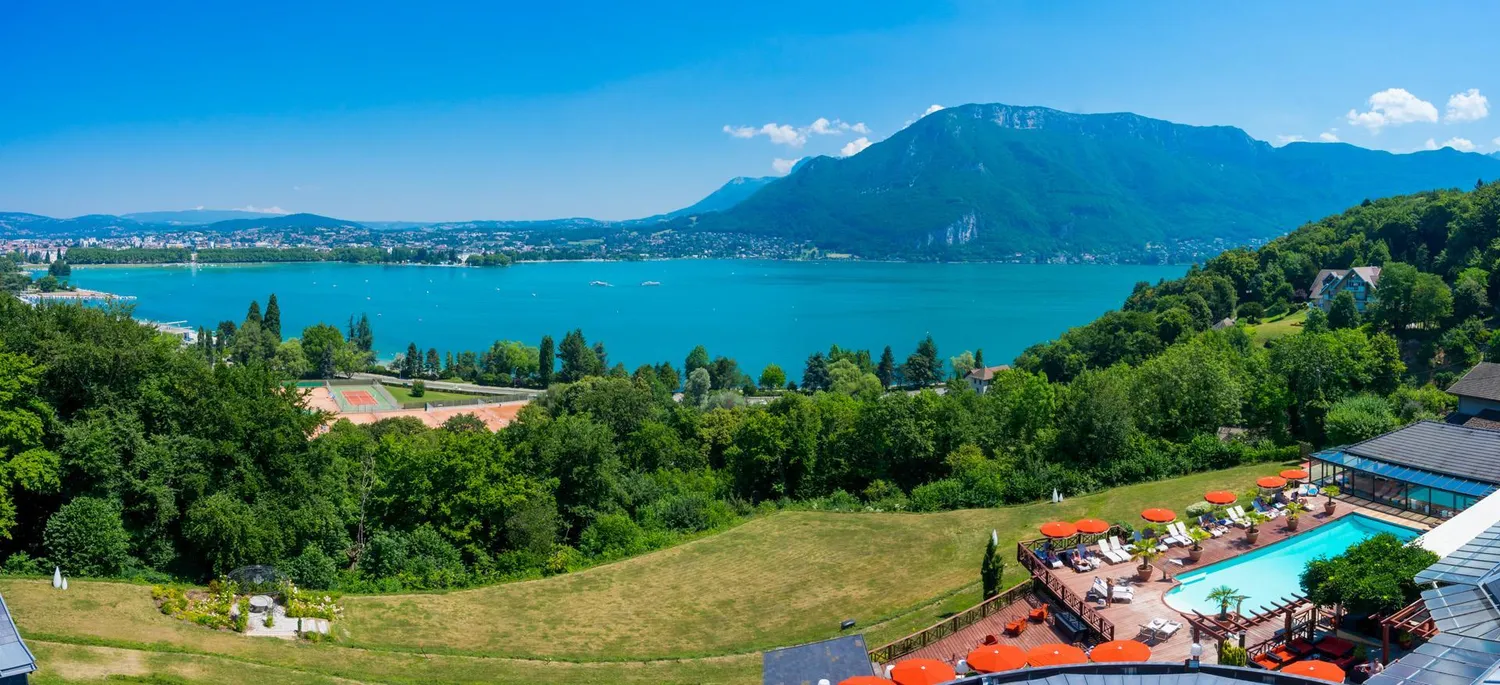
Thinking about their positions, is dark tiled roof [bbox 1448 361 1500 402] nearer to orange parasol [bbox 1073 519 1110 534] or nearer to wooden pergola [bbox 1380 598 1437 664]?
orange parasol [bbox 1073 519 1110 534]

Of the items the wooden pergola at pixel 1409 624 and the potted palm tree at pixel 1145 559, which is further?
the potted palm tree at pixel 1145 559

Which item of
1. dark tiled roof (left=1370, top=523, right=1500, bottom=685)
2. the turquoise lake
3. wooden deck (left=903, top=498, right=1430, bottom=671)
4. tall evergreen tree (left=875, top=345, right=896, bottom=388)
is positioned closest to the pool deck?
wooden deck (left=903, top=498, right=1430, bottom=671)

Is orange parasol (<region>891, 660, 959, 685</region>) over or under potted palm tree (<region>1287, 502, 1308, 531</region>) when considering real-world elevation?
under

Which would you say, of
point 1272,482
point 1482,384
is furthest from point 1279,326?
point 1272,482

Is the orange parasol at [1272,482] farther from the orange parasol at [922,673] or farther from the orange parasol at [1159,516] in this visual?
the orange parasol at [922,673]

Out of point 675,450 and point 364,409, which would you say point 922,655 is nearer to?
point 675,450

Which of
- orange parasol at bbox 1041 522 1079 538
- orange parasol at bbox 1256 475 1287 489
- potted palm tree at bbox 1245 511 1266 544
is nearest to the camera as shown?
orange parasol at bbox 1041 522 1079 538

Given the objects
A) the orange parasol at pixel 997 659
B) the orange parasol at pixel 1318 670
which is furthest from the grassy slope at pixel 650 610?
the orange parasol at pixel 1318 670
